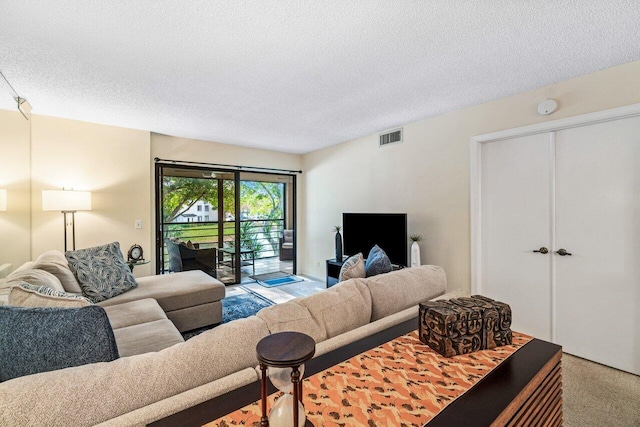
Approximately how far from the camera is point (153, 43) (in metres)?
1.87

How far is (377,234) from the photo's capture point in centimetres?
380

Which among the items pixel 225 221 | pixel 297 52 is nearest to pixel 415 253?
pixel 297 52

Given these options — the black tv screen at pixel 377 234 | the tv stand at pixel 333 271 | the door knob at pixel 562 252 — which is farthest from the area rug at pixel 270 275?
the door knob at pixel 562 252

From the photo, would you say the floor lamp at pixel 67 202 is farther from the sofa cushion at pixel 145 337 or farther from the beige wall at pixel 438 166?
the beige wall at pixel 438 166

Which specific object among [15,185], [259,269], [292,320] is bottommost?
[259,269]

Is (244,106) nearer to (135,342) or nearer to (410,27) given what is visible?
(410,27)

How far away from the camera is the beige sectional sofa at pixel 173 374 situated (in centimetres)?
70

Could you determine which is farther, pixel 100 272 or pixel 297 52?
pixel 100 272

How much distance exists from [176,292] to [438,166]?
3.24 meters

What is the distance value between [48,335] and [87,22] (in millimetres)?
1759

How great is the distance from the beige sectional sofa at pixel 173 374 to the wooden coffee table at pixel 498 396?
8cm

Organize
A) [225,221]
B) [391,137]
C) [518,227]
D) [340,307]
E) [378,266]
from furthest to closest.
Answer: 1. [225,221]
2. [391,137]
3. [518,227]
4. [378,266]
5. [340,307]

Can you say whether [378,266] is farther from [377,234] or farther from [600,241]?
[600,241]

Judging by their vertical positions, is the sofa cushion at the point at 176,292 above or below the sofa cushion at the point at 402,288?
below
